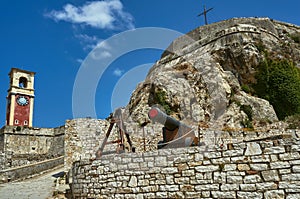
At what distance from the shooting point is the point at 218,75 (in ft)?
67.4

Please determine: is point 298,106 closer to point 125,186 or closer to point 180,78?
point 180,78

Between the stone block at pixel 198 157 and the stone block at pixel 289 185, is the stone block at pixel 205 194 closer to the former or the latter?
the stone block at pixel 198 157

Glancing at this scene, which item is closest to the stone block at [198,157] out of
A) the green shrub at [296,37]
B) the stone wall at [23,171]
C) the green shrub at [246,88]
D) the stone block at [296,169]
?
the stone block at [296,169]

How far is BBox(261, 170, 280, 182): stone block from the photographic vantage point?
5.48 meters

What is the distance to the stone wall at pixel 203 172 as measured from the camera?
547 centimetres

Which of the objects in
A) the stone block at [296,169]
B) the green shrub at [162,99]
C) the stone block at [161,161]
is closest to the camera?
the stone block at [296,169]

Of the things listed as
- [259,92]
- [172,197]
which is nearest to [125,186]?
[172,197]

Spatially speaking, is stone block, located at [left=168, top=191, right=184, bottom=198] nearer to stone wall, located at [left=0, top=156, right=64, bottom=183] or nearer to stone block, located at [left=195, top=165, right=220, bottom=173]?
stone block, located at [left=195, top=165, right=220, bottom=173]

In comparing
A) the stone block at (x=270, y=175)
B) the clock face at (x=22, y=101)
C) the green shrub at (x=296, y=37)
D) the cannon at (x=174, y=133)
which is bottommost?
the stone block at (x=270, y=175)

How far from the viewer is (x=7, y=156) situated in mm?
16047

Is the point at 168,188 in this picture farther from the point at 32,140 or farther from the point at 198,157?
the point at 32,140

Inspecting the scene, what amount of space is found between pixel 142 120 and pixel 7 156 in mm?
8055

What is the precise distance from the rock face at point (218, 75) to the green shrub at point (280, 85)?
74 centimetres

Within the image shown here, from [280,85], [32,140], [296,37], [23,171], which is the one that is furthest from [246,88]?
[32,140]
